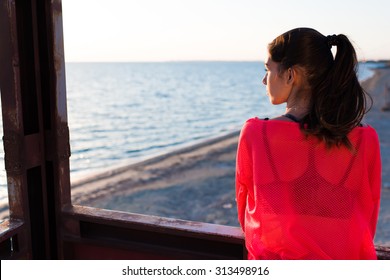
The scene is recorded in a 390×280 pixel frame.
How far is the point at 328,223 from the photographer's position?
1435 mm

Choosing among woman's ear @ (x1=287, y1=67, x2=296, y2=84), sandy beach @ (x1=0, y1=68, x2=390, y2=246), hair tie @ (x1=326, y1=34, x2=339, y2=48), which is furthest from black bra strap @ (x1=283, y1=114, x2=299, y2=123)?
sandy beach @ (x1=0, y1=68, x2=390, y2=246)

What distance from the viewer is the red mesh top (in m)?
1.41

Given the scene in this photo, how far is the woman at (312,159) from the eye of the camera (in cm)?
141

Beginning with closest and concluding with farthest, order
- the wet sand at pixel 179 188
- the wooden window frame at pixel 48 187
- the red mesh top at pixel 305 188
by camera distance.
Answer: the red mesh top at pixel 305 188 → the wooden window frame at pixel 48 187 → the wet sand at pixel 179 188

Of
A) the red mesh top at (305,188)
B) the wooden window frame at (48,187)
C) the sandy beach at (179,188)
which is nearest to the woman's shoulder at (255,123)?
the red mesh top at (305,188)

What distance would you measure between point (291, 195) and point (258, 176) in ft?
0.39

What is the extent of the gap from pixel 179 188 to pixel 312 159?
28.7ft

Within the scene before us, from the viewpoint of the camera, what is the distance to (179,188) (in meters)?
10.1

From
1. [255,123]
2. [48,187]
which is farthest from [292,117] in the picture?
[48,187]

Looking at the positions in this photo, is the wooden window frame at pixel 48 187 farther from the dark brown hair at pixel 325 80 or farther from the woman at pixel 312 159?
the dark brown hair at pixel 325 80

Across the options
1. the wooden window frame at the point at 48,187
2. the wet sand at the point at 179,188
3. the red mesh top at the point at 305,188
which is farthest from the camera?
the wet sand at the point at 179,188

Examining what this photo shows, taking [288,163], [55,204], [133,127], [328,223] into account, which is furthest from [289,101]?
[133,127]

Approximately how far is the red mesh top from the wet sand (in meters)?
5.14

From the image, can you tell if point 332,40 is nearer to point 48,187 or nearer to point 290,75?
point 290,75
